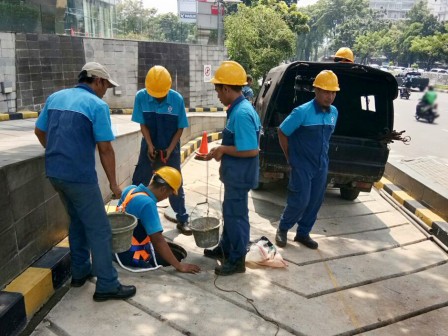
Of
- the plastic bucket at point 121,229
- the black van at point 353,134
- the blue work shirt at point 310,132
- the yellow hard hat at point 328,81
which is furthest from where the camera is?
the black van at point 353,134

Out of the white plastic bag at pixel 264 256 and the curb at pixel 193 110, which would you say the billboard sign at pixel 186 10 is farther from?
the white plastic bag at pixel 264 256

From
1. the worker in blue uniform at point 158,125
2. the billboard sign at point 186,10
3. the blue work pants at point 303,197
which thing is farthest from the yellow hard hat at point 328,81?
the billboard sign at point 186,10

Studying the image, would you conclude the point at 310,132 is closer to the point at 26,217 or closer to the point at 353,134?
the point at 353,134

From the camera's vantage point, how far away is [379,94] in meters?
5.62

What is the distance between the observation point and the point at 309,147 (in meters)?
4.06

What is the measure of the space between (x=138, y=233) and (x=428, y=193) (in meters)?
4.48

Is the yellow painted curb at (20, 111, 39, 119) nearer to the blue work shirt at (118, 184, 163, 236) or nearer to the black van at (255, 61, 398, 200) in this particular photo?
the black van at (255, 61, 398, 200)

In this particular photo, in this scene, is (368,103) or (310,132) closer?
(310,132)

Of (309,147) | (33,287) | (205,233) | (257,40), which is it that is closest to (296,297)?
(205,233)

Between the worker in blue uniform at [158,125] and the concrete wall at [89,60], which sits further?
the concrete wall at [89,60]

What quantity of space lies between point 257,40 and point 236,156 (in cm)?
1616

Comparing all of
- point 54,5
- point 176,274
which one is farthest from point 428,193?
point 54,5

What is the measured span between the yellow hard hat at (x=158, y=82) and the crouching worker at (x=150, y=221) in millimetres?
1185

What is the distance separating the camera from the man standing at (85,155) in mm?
2686
